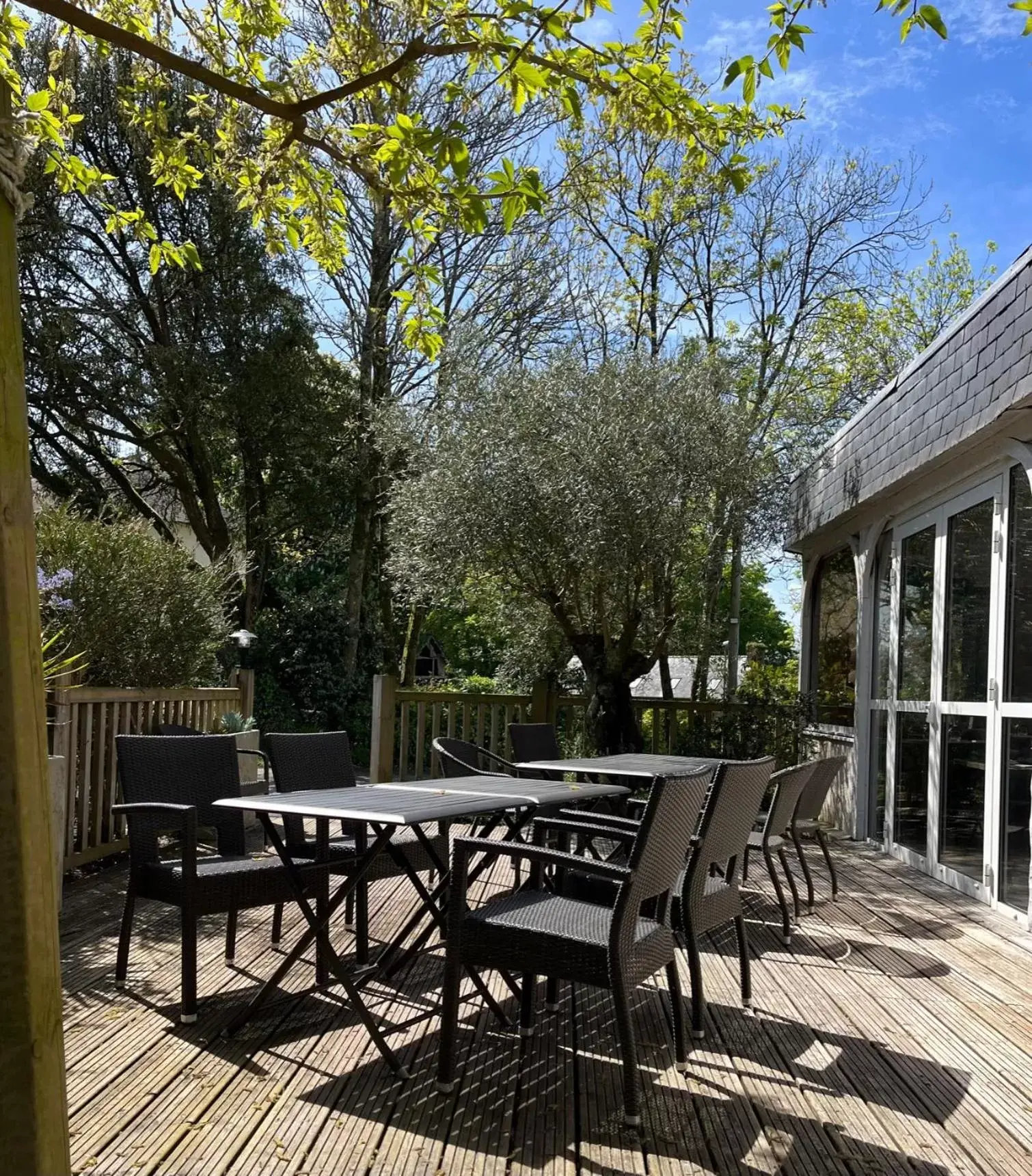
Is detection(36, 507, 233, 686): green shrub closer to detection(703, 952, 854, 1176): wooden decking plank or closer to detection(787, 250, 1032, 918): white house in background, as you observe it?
detection(703, 952, 854, 1176): wooden decking plank

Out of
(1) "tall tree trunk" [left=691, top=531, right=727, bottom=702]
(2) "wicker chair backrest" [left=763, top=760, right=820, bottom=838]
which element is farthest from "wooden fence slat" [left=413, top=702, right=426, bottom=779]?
(2) "wicker chair backrest" [left=763, top=760, right=820, bottom=838]

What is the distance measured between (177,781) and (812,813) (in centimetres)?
336

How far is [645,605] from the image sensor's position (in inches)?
390

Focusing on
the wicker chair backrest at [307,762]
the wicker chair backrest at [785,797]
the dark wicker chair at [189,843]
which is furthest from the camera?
the wicker chair backrest at [785,797]

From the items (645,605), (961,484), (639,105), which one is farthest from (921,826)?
(639,105)

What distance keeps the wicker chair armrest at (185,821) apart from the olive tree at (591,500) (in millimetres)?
5662

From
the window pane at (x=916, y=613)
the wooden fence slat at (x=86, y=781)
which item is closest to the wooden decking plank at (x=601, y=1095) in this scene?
the wooden fence slat at (x=86, y=781)

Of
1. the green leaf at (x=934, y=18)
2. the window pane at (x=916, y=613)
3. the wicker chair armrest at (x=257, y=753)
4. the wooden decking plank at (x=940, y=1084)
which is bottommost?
the wooden decking plank at (x=940, y=1084)

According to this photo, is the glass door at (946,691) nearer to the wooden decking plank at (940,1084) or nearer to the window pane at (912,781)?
the window pane at (912,781)

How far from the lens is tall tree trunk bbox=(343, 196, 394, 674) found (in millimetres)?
15320

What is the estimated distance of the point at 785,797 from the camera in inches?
198

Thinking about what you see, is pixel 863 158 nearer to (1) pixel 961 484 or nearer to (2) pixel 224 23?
(1) pixel 961 484

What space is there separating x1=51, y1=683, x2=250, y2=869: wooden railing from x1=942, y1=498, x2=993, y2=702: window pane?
4.88 m

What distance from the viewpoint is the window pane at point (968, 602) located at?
6422 millimetres
